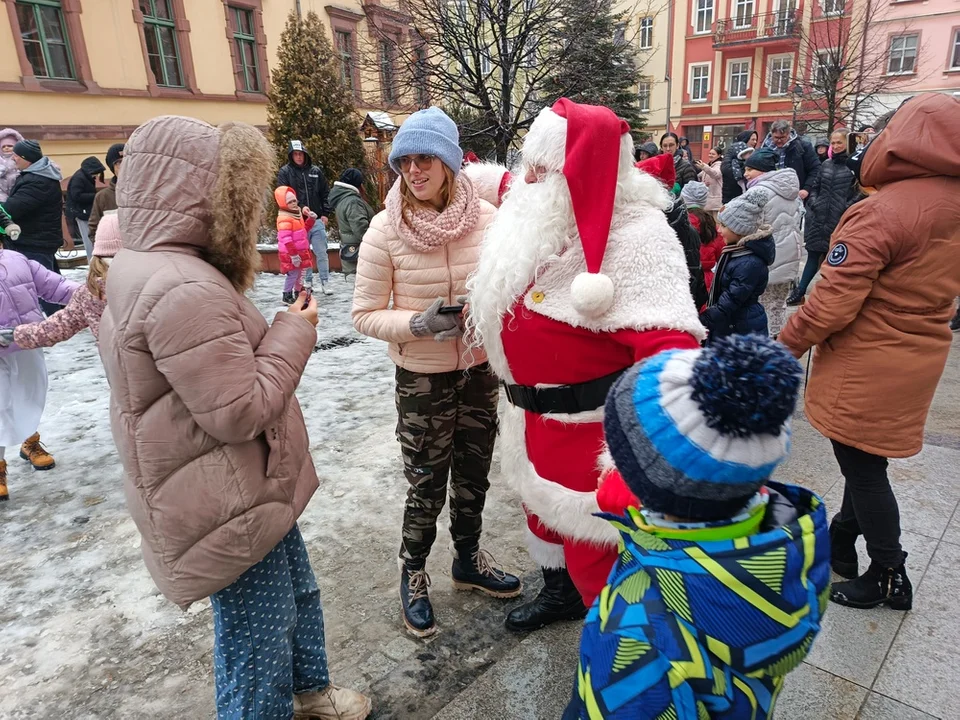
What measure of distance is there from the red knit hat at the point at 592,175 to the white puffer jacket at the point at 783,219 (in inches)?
147

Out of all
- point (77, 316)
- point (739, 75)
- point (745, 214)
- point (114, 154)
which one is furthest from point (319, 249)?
point (739, 75)

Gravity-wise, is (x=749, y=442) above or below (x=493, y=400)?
above

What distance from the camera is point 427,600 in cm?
270

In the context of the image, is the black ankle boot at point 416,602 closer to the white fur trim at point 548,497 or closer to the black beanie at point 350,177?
the white fur trim at point 548,497

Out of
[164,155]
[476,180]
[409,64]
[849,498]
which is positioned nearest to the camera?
[164,155]

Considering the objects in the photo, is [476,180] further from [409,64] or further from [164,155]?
[409,64]

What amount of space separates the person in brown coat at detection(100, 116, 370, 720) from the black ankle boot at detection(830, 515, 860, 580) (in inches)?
94.6

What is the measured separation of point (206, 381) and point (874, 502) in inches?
97.0

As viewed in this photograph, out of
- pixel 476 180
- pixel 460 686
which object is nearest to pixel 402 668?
pixel 460 686

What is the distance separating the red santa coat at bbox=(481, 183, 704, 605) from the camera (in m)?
1.71

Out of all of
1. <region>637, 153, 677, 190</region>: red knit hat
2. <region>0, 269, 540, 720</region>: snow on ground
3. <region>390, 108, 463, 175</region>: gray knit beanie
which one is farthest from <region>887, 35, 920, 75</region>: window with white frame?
<region>390, 108, 463, 175</region>: gray knit beanie

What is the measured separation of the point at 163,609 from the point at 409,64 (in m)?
6.21

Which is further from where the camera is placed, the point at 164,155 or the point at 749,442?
the point at 164,155

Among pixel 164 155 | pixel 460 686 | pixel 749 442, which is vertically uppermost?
pixel 164 155
